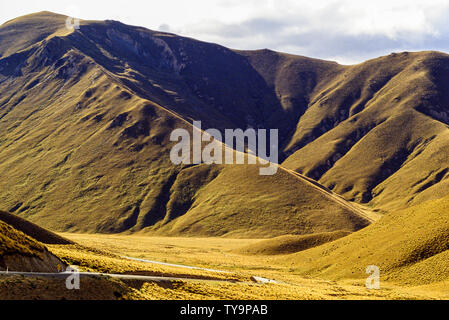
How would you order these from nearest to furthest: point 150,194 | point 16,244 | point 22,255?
point 22,255 → point 16,244 → point 150,194

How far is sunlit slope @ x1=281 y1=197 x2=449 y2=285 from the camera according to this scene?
5523 centimetres

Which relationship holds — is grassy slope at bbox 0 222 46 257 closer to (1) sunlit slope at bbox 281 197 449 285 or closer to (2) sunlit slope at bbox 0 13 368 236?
(1) sunlit slope at bbox 281 197 449 285

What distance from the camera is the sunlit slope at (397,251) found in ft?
181

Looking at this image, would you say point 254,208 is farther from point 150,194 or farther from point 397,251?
point 397,251

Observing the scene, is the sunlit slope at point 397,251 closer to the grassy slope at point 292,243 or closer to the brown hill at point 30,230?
the grassy slope at point 292,243

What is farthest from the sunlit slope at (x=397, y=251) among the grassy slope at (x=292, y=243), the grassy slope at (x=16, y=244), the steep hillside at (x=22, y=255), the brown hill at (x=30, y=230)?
the grassy slope at (x=16, y=244)

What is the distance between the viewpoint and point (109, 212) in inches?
6339

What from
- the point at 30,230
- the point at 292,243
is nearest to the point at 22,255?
the point at 30,230

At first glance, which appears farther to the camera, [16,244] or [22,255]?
[16,244]

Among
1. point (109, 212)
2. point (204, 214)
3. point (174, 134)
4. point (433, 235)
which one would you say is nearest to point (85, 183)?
point (109, 212)

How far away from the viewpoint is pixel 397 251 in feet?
200

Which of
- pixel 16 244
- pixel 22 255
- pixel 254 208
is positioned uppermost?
pixel 16 244

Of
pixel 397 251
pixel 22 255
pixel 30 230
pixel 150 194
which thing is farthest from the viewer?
pixel 150 194
